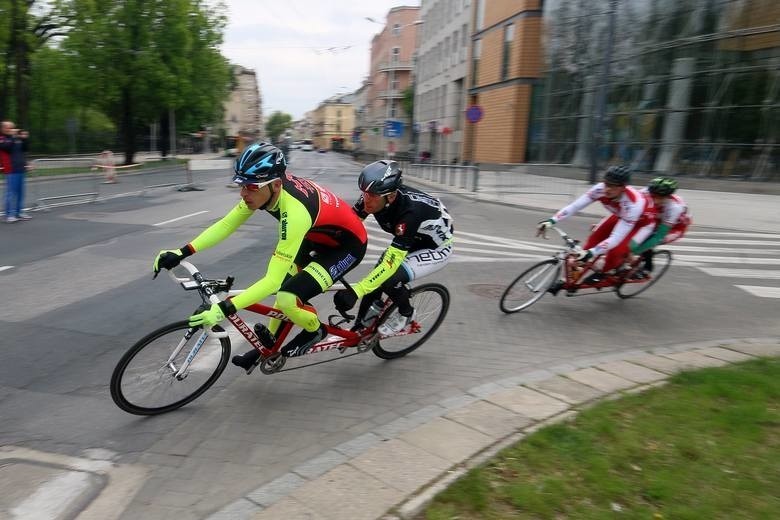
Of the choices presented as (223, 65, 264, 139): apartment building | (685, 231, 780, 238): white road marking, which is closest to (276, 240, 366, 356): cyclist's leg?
(685, 231, 780, 238): white road marking

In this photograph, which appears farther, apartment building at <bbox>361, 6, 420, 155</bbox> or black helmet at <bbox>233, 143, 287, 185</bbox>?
apartment building at <bbox>361, 6, 420, 155</bbox>

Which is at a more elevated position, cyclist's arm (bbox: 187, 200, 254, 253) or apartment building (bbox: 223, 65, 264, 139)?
apartment building (bbox: 223, 65, 264, 139)

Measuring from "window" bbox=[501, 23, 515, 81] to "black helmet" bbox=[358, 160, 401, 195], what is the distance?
38.6 meters

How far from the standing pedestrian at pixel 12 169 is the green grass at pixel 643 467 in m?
13.1

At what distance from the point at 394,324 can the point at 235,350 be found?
1.55 metres

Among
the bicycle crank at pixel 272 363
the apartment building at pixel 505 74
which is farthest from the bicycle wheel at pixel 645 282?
the apartment building at pixel 505 74

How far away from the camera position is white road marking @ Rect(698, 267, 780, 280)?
956 cm

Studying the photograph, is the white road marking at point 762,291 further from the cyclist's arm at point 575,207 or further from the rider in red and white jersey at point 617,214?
the cyclist's arm at point 575,207

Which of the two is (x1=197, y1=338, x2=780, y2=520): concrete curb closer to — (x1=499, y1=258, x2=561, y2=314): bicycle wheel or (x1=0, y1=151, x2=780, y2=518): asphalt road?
(x1=0, y1=151, x2=780, y2=518): asphalt road

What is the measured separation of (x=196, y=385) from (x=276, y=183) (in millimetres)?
1627

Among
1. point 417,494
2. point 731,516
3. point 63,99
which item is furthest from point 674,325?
point 63,99

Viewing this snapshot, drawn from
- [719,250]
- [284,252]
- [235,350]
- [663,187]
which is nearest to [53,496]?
[284,252]

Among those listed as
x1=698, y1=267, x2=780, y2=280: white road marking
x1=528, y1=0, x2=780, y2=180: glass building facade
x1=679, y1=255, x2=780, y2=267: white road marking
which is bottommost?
x1=698, y1=267, x2=780, y2=280: white road marking

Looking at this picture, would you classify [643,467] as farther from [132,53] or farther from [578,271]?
[132,53]
